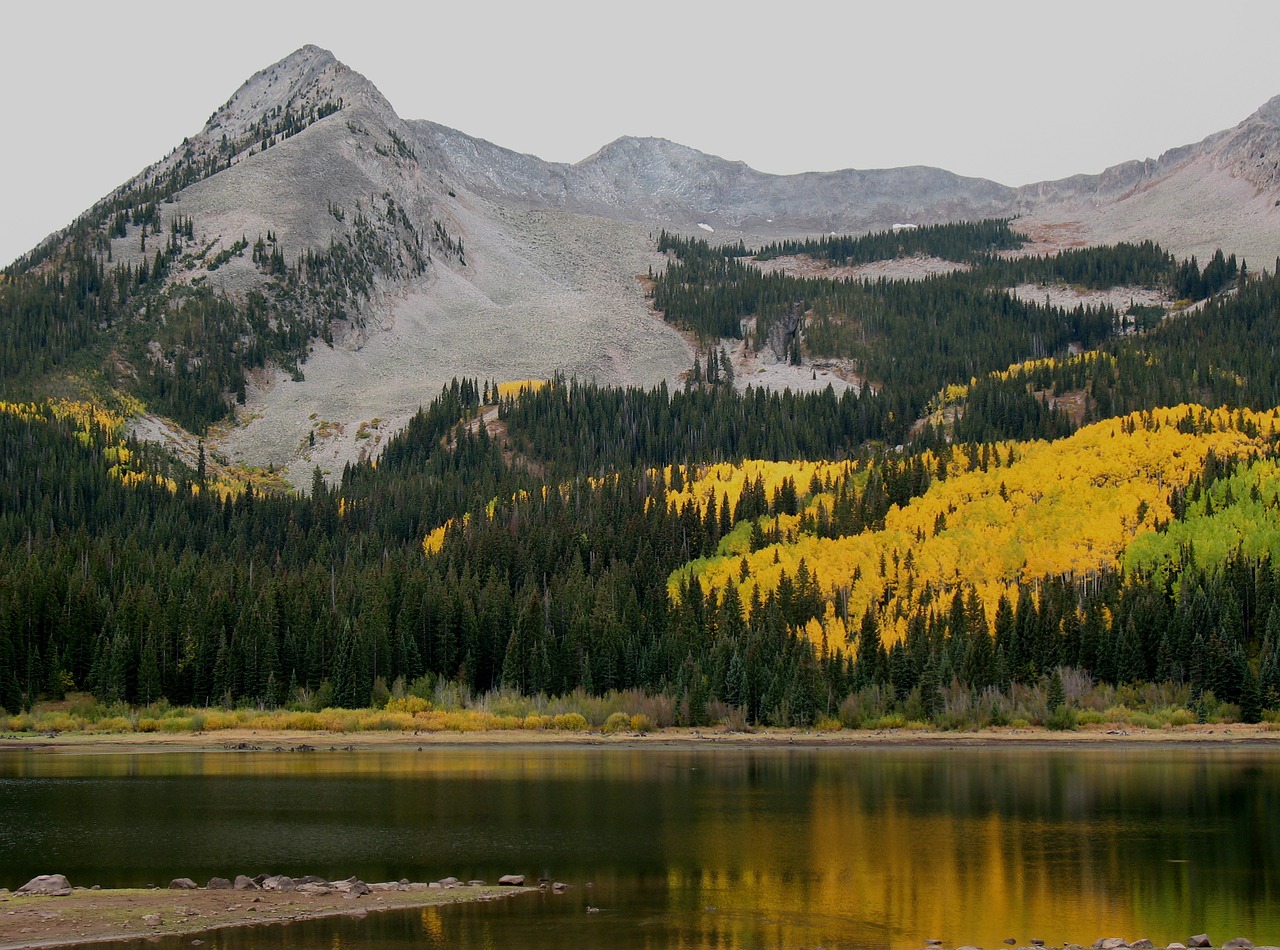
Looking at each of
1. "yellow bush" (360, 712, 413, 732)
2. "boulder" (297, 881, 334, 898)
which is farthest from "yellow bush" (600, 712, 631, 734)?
"boulder" (297, 881, 334, 898)

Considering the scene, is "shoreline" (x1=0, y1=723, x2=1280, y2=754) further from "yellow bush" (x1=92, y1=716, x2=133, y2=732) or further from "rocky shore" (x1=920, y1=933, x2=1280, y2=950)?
"rocky shore" (x1=920, y1=933, x2=1280, y2=950)

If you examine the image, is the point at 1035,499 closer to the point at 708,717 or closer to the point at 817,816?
the point at 708,717

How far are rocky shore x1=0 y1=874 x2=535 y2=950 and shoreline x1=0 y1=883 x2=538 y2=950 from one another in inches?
0.9

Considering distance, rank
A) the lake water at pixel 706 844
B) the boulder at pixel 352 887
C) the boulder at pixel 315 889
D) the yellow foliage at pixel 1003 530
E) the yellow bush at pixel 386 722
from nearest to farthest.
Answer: the lake water at pixel 706 844
the boulder at pixel 315 889
the boulder at pixel 352 887
the yellow bush at pixel 386 722
the yellow foliage at pixel 1003 530

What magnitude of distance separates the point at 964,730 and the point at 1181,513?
4892cm

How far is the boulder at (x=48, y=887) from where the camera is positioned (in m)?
35.8

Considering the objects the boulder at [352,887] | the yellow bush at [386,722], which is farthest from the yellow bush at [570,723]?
the boulder at [352,887]

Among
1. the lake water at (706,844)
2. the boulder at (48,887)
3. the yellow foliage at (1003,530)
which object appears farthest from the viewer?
the yellow foliage at (1003,530)

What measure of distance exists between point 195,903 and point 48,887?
14.2ft

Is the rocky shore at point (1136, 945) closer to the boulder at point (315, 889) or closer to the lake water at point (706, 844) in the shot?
the lake water at point (706, 844)

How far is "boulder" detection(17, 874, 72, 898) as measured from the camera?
118 ft

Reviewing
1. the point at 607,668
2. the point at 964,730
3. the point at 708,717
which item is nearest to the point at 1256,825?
the point at 964,730

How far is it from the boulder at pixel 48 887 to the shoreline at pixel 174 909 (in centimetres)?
32

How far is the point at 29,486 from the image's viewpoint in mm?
180500
